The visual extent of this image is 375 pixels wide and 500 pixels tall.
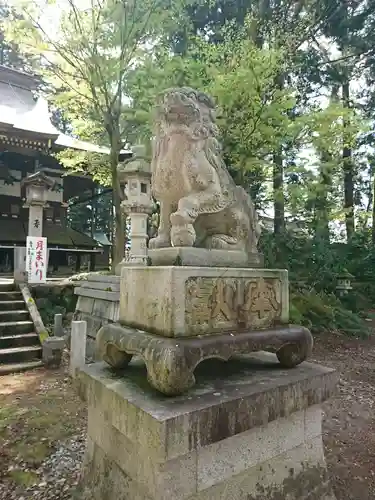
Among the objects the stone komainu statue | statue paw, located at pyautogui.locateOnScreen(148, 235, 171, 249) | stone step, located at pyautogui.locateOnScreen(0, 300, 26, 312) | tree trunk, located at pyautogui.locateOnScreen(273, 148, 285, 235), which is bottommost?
stone step, located at pyautogui.locateOnScreen(0, 300, 26, 312)

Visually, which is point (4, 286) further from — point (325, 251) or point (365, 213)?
point (365, 213)

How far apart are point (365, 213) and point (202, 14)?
11.9 metres

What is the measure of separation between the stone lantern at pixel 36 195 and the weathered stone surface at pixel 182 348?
26.2 ft

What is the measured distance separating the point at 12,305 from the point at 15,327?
2.74 feet

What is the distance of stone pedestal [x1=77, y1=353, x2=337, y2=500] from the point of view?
161 centimetres

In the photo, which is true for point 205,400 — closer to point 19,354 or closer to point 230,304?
point 230,304

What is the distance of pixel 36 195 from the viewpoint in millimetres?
9438

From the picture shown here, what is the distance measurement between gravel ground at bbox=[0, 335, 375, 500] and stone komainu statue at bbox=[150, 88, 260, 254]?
197 cm

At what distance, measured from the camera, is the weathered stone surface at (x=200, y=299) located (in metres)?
1.88

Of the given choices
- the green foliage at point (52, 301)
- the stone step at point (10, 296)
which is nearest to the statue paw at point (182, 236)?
the green foliage at point (52, 301)

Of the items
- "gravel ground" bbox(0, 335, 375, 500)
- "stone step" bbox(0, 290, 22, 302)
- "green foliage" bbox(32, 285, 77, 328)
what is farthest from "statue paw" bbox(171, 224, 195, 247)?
"stone step" bbox(0, 290, 22, 302)

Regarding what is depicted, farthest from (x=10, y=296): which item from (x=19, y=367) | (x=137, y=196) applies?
(x=137, y=196)

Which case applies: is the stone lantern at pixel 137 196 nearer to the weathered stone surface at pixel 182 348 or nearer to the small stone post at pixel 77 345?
the small stone post at pixel 77 345

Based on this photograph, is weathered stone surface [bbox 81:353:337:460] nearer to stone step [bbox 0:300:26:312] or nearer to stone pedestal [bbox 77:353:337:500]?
stone pedestal [bbox 77:353:337:500]
